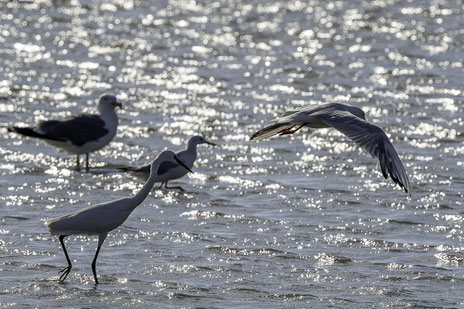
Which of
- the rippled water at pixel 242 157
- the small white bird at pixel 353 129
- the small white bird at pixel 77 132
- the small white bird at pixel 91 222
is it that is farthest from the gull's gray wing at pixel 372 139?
the small white bird at pixel 77 132

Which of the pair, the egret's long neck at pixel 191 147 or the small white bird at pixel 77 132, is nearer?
the egret's long neck at pixel 191 147

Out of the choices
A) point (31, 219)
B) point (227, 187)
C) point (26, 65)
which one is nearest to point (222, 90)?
point (26, 65)

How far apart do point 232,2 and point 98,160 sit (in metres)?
15.0

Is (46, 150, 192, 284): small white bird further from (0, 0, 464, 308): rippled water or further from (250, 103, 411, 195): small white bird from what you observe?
(250, 103, 411, 195): small white bird

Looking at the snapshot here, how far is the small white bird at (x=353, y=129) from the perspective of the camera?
410 inches

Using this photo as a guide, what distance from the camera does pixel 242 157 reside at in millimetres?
15852

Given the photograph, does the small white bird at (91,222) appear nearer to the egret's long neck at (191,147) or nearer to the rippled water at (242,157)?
the rippled water at (242,157)

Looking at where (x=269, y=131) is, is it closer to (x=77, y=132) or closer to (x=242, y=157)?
(x=242, y=157)

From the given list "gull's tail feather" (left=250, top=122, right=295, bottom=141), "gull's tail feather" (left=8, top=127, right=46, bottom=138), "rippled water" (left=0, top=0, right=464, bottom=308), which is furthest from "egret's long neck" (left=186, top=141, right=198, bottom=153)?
"gull's tail feather" (left=250, top=122, right=295, bottom=141)

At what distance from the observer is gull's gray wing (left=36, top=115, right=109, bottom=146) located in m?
15.2

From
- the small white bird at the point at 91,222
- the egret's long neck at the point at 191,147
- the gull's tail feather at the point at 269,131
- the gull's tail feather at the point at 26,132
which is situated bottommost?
the small white bird at the point at 91,222

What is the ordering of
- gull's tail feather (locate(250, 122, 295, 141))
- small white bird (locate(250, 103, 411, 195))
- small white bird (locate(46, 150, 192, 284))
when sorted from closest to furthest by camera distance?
small white bird (locate(46, 150, 192, 284))
small white bird (locate(250, 103, 411, 195))
gull's tail feather (locate(250, 122, 295, 141))

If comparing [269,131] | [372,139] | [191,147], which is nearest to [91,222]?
[269,131]

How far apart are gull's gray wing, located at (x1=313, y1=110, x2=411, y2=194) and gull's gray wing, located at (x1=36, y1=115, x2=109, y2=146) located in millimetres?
4563
